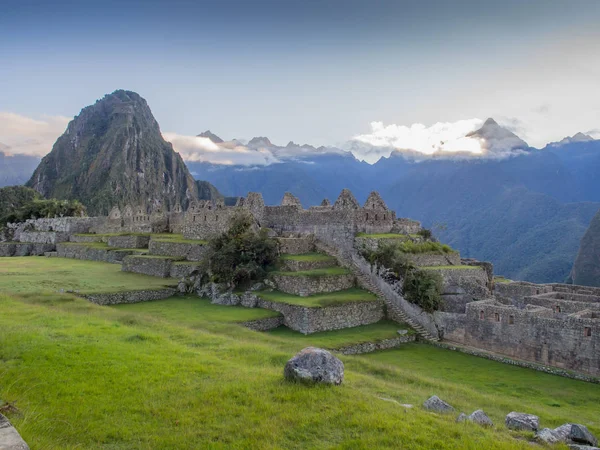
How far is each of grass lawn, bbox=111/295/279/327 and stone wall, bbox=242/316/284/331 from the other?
208mm

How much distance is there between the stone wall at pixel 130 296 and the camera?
2362 cm

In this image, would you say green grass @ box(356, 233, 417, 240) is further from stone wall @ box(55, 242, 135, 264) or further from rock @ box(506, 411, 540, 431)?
stone wall @ box(55, 242, 135, 264)

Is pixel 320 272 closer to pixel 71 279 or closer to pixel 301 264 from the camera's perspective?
pixel 301 264

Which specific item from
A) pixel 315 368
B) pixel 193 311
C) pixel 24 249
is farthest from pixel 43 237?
pixel 315 368

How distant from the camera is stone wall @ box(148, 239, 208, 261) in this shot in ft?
107

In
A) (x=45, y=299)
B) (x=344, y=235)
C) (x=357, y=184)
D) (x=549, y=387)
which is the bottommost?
(x=549, y=387)

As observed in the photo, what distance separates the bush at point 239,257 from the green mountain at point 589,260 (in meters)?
42.0

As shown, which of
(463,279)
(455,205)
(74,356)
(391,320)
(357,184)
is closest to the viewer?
(74,356)

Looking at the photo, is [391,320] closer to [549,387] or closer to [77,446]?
[549,387]

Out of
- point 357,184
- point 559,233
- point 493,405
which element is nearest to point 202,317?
point 493,405

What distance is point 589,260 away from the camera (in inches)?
2247

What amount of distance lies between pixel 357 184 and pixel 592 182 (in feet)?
144

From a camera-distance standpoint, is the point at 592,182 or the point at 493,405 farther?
the point at 592,182

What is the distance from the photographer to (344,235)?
28.5 m
